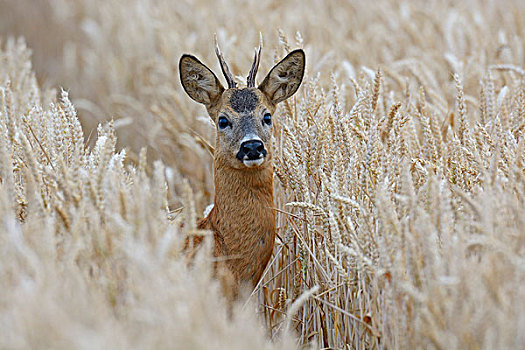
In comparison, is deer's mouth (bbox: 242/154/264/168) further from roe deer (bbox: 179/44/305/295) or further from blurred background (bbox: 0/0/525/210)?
blurred background (bbox: 0/0/525/210)

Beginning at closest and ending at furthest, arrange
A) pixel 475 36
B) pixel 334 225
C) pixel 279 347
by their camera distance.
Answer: pixel 279 347
pixel 334 225
pixel 475 36

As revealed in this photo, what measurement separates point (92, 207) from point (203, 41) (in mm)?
5117

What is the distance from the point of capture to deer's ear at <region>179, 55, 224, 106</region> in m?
3.87

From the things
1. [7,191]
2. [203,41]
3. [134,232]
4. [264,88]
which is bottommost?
[134,232]

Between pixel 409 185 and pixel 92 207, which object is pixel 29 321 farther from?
pixel 409 185

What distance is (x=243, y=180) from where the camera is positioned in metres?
3.64

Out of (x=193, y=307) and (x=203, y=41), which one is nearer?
(x=193, y=307)

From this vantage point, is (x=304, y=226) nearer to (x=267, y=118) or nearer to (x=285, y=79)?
(x=267, y=118)

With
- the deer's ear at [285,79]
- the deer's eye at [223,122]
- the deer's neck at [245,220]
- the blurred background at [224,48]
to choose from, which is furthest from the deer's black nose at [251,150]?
the blurred background at [224,48]

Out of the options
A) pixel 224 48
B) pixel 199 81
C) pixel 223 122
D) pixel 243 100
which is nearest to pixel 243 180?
pixel 223 122

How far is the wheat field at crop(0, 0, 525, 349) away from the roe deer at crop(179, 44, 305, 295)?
164 millimetres

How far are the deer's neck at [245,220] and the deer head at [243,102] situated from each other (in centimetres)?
8

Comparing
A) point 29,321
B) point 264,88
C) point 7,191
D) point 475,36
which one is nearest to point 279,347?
point 29,321

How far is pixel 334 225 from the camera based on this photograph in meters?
2.96
